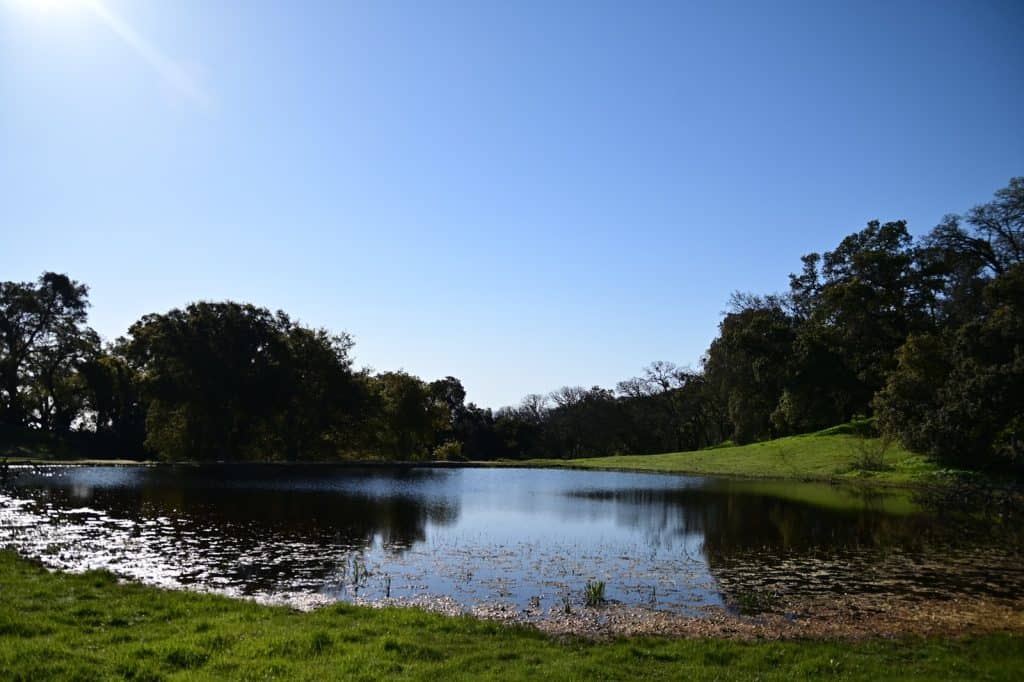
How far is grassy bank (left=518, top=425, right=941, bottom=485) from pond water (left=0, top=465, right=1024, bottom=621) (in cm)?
901

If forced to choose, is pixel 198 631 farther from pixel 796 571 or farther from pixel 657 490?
pixel 657 490

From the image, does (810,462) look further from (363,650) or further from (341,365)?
(363,650)

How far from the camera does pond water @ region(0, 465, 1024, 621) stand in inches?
599

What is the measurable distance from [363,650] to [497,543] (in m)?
12.6

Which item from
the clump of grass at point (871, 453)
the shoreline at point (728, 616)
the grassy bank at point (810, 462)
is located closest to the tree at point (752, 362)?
the grassy bank at point (810, 462)

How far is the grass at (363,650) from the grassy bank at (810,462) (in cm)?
3525

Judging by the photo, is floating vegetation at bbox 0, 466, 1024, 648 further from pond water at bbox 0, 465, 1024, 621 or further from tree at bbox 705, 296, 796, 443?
tree at bbox 705, 296, 796, 443

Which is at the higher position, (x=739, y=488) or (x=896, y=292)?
(x=896, y=292)

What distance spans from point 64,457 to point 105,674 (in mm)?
61139

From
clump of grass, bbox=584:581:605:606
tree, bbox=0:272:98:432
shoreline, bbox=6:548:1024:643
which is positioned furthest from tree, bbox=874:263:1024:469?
tree, bbox=0:272:98:432

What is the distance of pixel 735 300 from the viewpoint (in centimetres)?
8625

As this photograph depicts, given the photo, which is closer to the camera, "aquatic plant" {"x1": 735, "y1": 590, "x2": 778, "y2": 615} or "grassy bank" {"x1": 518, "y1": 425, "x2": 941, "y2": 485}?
"aquatic plant" {"x1": 735, "y1": 590, "x2": 778, "y2": 615}

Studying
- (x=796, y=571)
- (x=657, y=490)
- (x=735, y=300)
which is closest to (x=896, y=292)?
(x=735, y=300)

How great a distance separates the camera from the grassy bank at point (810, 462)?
44.2 m
